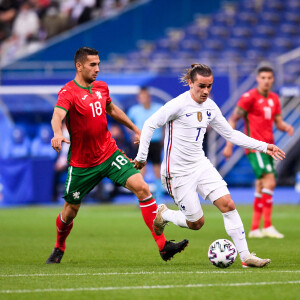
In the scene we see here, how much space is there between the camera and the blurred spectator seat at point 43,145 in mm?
20953

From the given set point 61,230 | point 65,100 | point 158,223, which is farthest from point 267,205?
point 65,100

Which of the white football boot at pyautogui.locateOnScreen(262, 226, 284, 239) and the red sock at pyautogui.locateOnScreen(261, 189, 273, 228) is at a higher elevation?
the red sock at pyautogui.locateOnScreen(261, 189, 273, 228)

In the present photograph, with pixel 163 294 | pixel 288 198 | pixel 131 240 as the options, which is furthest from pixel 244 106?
pixel 288 198

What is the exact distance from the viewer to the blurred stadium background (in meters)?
20.7

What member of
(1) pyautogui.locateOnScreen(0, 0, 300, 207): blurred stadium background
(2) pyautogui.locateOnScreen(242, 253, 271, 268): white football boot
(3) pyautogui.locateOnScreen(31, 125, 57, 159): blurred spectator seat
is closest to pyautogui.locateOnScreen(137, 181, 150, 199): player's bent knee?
(2) pyautogui.locateOnScreen(242, 253, 271, 268): white football boot

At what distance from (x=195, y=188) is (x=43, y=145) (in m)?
13.1

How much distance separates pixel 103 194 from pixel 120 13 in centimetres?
836

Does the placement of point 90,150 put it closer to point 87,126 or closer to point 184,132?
point 87,126

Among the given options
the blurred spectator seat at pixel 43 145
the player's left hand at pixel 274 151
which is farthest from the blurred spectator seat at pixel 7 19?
the player's left hand at pixel 274 151

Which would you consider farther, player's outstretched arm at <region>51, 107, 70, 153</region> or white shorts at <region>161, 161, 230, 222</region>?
white shorts at <region>161, 161, 230, 222</region>

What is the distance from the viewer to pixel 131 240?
11.9 metres

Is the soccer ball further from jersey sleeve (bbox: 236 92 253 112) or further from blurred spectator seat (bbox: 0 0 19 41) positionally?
blurred spectator seat (bbox: 0 0 19 41)

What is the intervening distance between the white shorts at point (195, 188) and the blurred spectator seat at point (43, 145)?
1259 cm

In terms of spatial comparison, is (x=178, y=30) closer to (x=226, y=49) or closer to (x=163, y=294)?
(x=226, y=49)
